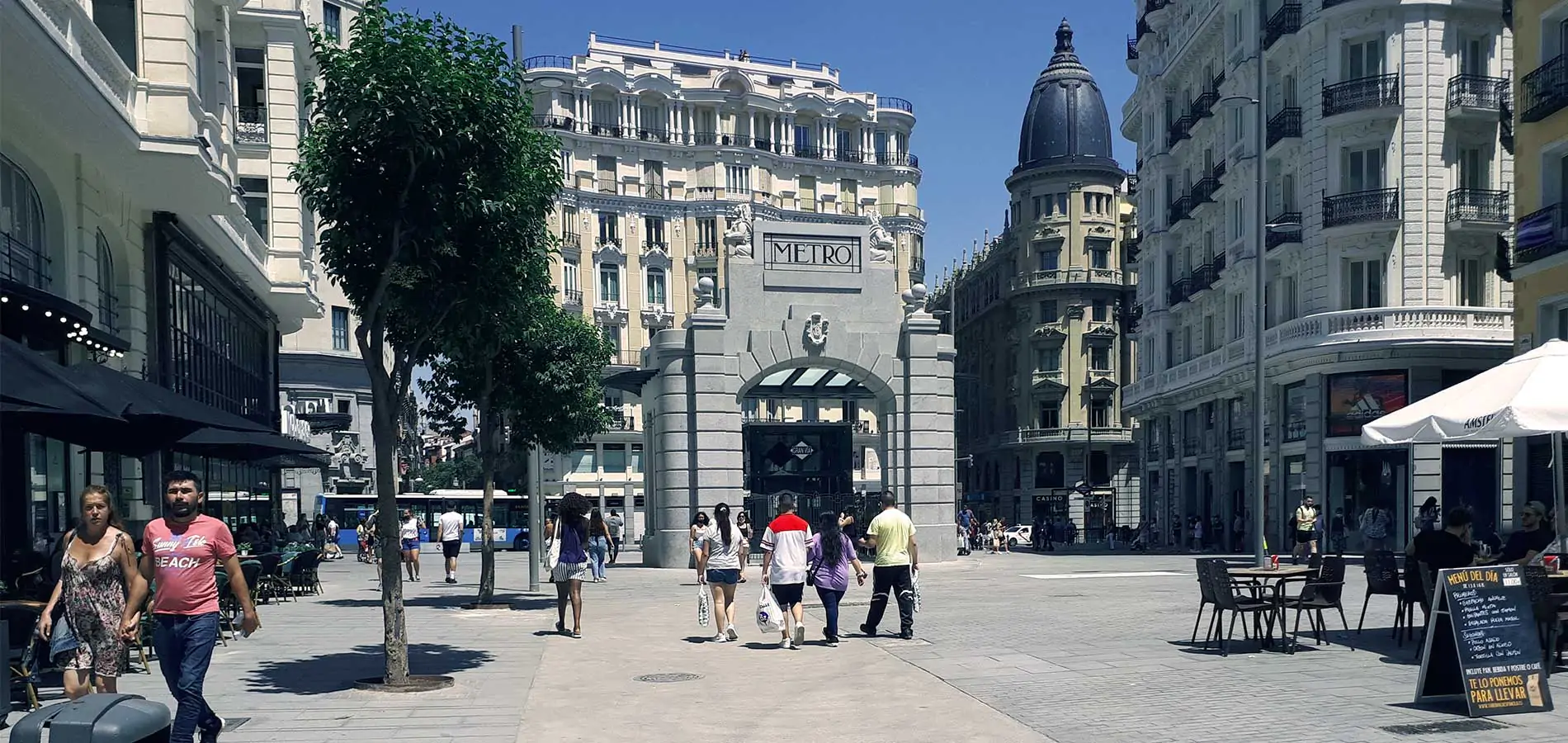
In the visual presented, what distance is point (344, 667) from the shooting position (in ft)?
44.5

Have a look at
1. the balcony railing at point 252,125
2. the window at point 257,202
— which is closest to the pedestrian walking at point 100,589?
the window at point 257,202

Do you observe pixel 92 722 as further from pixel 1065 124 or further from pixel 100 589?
pixel 1065 124

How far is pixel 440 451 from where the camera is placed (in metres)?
153

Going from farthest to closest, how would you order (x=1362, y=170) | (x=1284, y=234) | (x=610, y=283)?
(x=610, y=283) < (x=1284, y=234) < (x=1362, y=170)

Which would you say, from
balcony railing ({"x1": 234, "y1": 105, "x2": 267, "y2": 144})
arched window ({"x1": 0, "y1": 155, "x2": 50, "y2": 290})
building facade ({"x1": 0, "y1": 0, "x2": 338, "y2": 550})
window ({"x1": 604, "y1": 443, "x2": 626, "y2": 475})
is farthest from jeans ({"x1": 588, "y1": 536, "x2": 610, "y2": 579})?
window ({"x1": 604, "y1": 443, "x2": 626, "y2": 475})

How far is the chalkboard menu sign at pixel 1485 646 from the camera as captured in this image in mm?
10203

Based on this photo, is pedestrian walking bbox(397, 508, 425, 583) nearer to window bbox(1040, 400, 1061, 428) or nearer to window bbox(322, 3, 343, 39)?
window bbox(322, 3, 343, 39)

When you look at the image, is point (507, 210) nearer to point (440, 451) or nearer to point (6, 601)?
point (6, 601)

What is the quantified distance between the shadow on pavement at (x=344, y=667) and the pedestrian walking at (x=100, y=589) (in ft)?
9.97

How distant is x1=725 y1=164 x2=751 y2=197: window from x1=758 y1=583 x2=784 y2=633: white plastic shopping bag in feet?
221

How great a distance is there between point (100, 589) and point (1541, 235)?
26351mm

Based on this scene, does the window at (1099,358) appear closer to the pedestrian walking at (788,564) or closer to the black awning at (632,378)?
the black awning at (632,378)

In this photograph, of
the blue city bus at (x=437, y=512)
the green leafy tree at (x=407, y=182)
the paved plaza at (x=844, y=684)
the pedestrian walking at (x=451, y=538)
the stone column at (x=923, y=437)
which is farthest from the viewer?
the blue city bus at (x=437, y=512)

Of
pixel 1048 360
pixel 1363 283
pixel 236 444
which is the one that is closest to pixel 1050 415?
pixel 1048 360
